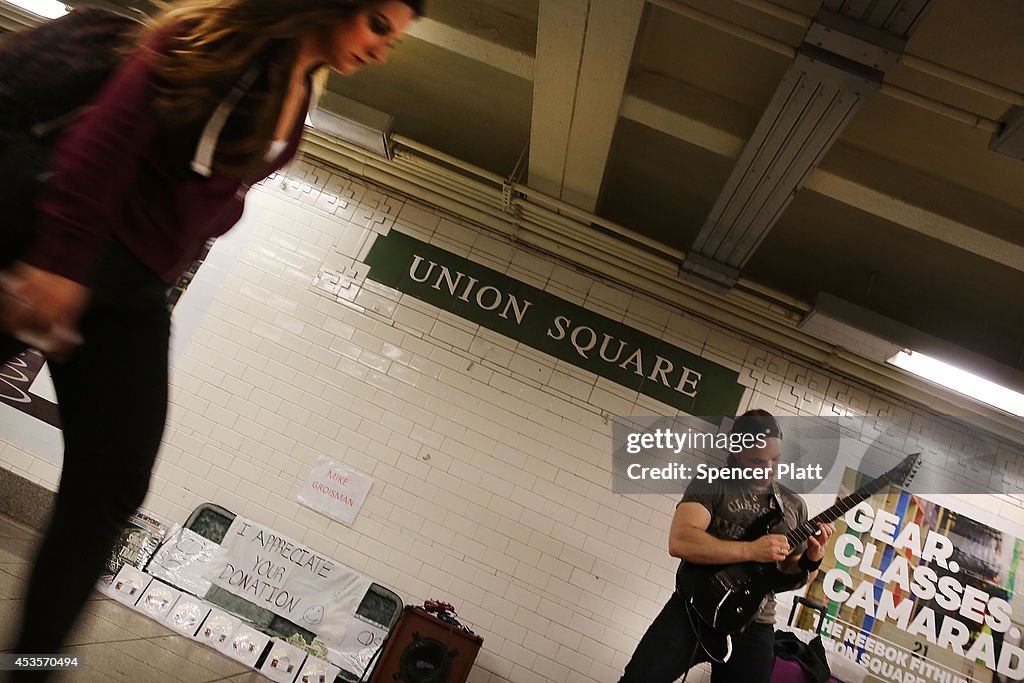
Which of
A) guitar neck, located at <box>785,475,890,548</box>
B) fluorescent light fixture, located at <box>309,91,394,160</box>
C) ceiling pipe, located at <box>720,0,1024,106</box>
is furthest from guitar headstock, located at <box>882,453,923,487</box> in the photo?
fluorescent light fixture, located at <box>309,91,394,160</box>

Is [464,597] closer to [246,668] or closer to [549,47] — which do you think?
[246,668]

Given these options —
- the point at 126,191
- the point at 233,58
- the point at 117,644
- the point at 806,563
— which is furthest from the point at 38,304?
the point at 806,563

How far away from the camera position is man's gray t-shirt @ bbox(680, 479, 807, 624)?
4.39 metres

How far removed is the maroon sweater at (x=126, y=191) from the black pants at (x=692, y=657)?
13.2 ft

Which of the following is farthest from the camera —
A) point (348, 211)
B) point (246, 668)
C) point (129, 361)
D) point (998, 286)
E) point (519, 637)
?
point (348, 211)

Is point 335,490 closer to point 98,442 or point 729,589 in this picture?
point 729,589

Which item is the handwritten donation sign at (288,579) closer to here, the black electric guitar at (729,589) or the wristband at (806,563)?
the black electric guitar at (729,589)

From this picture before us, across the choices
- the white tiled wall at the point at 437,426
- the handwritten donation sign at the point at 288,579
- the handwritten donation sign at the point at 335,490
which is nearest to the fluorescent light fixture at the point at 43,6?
the white tiled wall at the point at 437,426

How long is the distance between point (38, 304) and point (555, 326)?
16.0 ft

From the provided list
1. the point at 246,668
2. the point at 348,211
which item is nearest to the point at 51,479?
the point at 246,668

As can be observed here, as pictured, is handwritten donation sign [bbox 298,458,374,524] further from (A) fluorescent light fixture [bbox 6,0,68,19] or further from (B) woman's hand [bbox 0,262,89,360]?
(B) woman's hand [bbox 0,262,89,360]

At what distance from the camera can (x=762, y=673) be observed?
416cm

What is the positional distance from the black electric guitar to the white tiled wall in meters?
0.58

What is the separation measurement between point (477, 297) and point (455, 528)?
6.48ft
